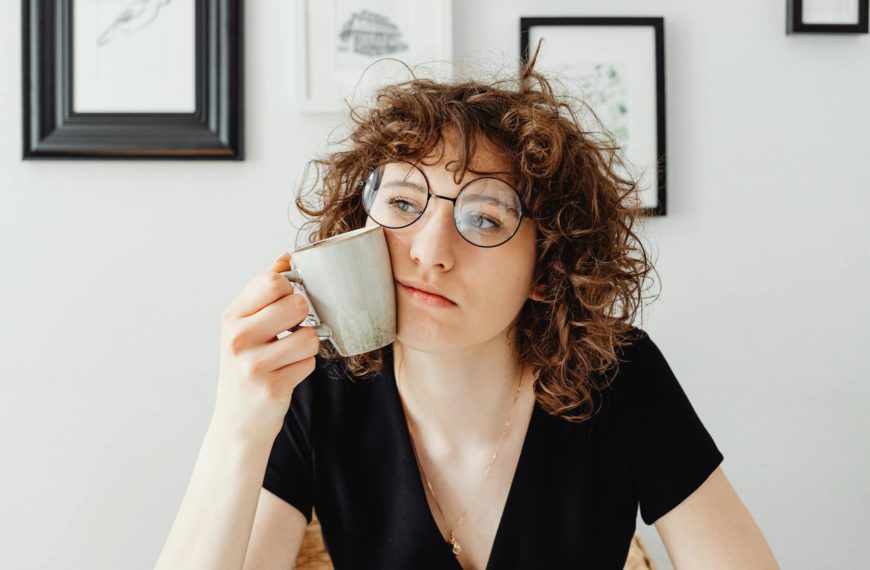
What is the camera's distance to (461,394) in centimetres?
106

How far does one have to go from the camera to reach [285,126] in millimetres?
1494

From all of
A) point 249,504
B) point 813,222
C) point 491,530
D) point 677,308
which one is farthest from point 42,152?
point 813,222

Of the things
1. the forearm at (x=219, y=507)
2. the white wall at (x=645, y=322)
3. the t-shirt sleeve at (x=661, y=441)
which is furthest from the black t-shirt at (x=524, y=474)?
the white wall at (x=645, y=322)

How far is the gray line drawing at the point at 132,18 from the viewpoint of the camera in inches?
57.4

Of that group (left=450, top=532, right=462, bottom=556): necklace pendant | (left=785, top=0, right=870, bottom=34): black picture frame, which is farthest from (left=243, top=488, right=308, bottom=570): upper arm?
(left=785, top=0, right=870, bottom=34): black picture frame

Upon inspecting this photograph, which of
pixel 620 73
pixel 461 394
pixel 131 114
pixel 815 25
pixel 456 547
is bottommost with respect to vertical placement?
pixel 456 547

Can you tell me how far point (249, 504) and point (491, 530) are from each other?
0.36 metres

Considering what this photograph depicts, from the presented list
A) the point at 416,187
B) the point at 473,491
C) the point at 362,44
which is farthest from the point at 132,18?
the point at 473,491

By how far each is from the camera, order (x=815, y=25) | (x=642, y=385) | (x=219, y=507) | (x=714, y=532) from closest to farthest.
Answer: (x=219, y=507) < (x=714, y=532) < (x=642, y=385) < (x=815, y=25)

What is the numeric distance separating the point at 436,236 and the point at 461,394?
0.31 metres

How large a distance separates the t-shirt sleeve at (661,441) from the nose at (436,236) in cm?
43

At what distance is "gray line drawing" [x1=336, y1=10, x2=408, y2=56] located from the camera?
4.85 ft

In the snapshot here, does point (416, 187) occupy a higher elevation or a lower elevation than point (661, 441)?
higher

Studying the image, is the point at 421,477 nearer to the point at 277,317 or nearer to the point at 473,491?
the point at 473,491
